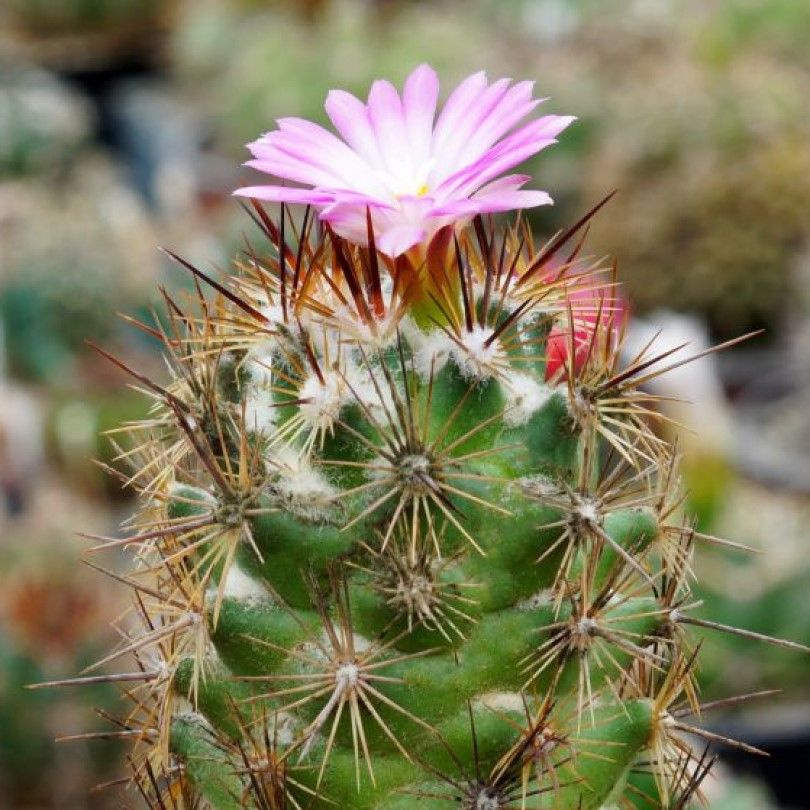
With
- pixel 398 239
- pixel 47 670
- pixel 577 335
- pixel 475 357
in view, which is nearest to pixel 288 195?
pixel 398 239

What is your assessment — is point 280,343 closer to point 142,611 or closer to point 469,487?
point 469,487

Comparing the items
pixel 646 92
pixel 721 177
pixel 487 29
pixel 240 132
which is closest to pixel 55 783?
pixel 721 177

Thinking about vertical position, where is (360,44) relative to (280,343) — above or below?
above

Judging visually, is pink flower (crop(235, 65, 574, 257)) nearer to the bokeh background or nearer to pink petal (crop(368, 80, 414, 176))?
pink petal (crop(368, 80, 414, 176))

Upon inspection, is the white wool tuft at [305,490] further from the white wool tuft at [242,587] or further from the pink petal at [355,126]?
the pink petal at [355,126]

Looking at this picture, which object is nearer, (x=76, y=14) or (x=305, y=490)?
(x=305, y=490)

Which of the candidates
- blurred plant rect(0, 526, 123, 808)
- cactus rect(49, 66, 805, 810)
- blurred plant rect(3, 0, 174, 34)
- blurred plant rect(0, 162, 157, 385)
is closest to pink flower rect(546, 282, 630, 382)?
cactus rect(49, 66, 805, 810)

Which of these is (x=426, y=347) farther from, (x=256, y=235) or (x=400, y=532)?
(x=256, y=235)
